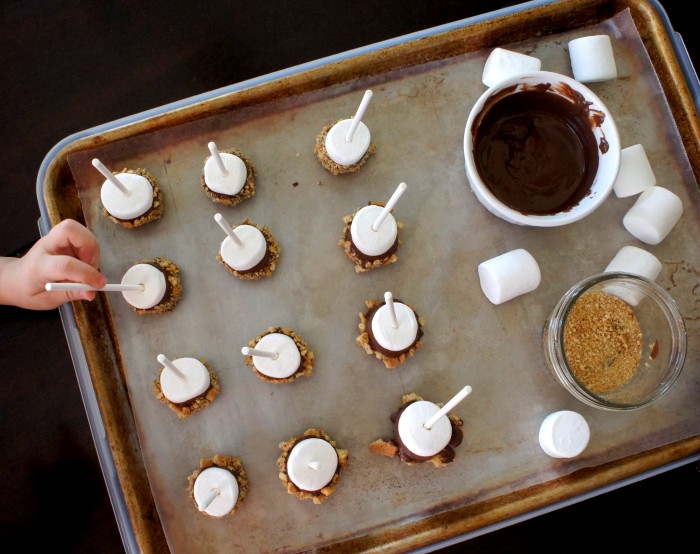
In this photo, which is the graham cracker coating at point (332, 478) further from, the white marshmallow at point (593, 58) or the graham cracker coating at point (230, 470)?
the white marshmallow at point (593, 58)

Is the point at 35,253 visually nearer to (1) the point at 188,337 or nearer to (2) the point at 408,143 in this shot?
(1) the point at 188,337

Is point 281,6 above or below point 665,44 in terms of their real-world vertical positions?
above

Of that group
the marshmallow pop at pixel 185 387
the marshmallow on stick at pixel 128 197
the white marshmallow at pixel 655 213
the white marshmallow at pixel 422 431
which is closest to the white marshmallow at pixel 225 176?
the marshmallow on stick at pixel 128 197

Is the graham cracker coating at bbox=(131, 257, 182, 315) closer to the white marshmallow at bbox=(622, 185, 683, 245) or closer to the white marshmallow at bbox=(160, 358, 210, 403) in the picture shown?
the white marshmallow at bbox=(160, 358, 210, 403)

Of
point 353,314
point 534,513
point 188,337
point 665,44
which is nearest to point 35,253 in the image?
point 188,337

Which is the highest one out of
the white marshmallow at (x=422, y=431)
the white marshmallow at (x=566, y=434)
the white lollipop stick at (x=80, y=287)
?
the white lollipop stick at (x=80, y=287)

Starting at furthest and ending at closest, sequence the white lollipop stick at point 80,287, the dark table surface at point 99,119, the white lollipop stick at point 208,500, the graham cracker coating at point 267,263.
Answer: the dark table surface at point 99,119
the graham cracker coating at point 267,263
the white lollipop stick at point 208,500
the white lollipop stick at point 80,287
